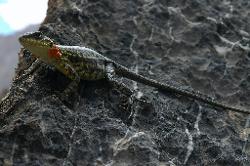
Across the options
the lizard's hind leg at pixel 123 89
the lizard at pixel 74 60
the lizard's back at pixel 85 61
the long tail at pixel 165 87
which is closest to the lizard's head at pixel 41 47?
the lizard at pixel 74 60

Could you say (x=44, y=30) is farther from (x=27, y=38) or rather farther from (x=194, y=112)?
(x=194, y=112)

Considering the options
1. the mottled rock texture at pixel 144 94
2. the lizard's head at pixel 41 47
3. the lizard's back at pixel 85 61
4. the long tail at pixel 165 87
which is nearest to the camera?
the mottled rock texture at pixel 144 94

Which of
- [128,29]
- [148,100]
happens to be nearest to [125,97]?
[148,100]

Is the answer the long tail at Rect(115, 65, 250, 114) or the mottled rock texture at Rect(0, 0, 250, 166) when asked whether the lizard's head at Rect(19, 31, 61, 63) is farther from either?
the long tail at Rect(115, 65, 250, 114)

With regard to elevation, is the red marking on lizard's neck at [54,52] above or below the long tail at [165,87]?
above

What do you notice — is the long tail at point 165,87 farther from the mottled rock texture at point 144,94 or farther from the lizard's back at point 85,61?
the lizard's back at point 85,61

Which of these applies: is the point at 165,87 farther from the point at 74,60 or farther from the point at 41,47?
the point at 41,47

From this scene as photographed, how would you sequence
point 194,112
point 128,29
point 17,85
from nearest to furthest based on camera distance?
1. point 17,85
2. point 194,112
3. point 128,29

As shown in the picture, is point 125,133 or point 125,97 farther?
point 125,97

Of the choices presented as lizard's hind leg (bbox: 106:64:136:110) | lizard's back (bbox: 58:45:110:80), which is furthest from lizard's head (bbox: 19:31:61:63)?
lizard's hind leg (bbox: 106:64:136:110)
